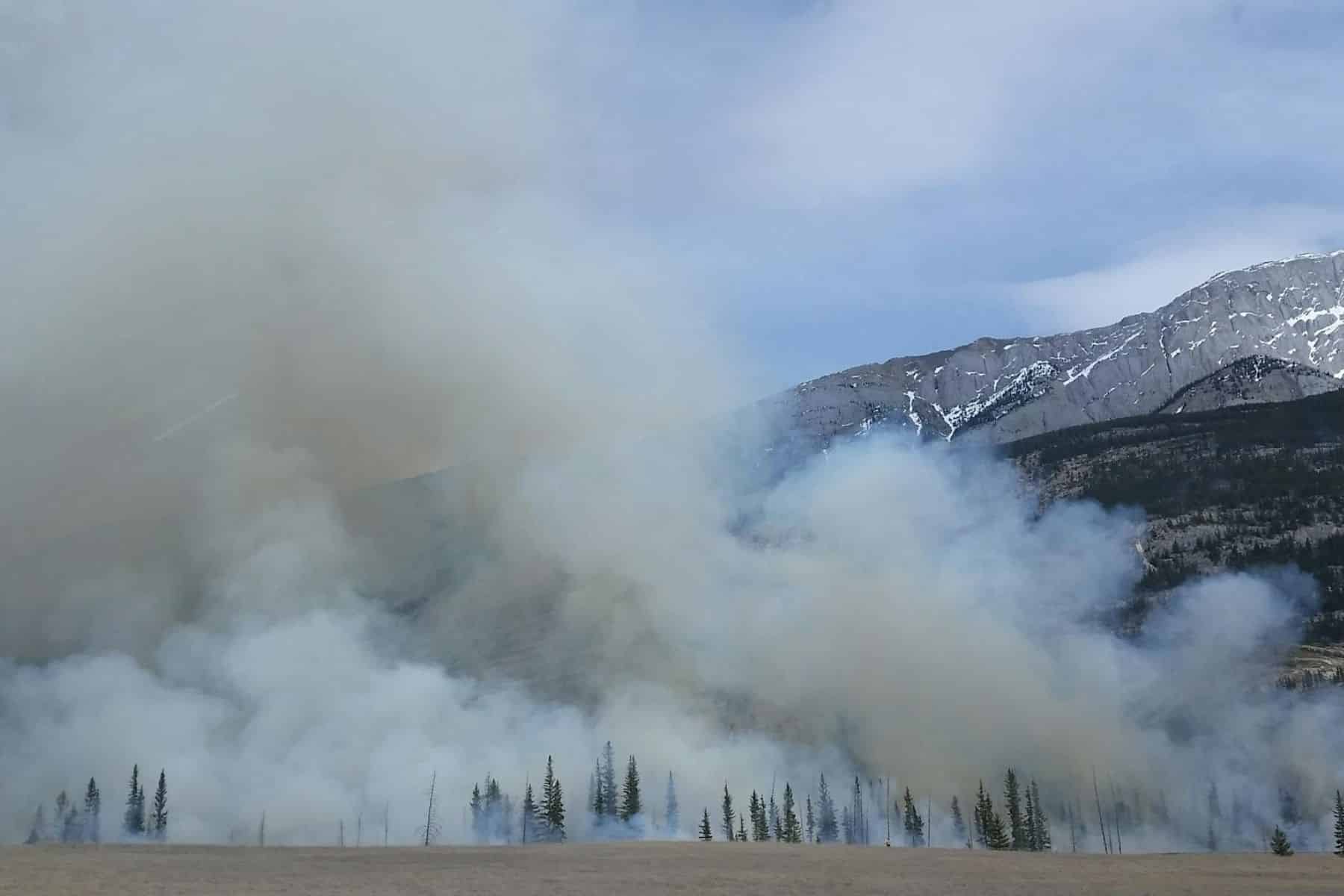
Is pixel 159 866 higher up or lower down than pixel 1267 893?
higher up

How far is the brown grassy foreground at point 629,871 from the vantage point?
84688 millimetres

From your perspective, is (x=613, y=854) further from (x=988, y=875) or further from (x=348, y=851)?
(x=988, y=875)

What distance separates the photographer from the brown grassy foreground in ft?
278

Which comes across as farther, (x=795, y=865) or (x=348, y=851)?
(x=348, y=851)

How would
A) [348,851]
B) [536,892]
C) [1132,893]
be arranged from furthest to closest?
[348,851] → [1132,893] → [536,892]

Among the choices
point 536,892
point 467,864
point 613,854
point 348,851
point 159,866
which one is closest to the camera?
point 536,892

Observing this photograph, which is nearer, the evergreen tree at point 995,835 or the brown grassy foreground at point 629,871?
the brown grassy foreground at point 629,871

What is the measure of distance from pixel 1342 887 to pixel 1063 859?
30586mm

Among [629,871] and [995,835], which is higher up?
[629,871]

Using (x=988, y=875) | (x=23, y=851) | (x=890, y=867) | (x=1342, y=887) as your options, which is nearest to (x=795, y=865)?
(x=890, y=867)

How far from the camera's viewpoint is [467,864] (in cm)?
10669

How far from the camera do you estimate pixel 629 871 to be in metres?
101

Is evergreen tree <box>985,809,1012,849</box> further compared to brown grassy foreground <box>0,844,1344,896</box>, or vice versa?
evergreen tree <box>985,809,1012,849</box>

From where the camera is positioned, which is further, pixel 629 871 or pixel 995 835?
pixel 995 835
